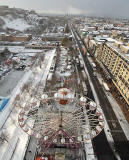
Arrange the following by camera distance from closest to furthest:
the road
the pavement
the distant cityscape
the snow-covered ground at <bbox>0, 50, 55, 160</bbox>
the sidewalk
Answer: the distant cityscape < the snow-covered ground at <bbox>0, 50, 55, 160</bbox> < the road < the sidewalk < the pavement

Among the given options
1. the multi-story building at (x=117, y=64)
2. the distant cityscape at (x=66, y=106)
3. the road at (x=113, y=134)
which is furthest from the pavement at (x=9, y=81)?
the multi-story building at (x=117, y=64)

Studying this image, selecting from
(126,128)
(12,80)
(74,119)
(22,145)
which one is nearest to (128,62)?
(126,128)

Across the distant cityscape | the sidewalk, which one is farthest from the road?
the sidewalk

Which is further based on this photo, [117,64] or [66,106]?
[117,64]

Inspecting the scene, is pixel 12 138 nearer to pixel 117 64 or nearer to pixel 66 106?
pixel 66 106

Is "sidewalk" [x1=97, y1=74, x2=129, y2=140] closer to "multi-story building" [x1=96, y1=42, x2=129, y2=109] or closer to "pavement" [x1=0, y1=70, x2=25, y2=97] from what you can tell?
"multi-story building" [x1=96, y1=42, x2=129, y2=109]

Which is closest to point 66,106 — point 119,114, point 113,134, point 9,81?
point 113,134

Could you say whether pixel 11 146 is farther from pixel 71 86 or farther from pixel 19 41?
pixel 19 41

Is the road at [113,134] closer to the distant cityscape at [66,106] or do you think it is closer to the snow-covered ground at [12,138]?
the distant cityscape at [66,106]
